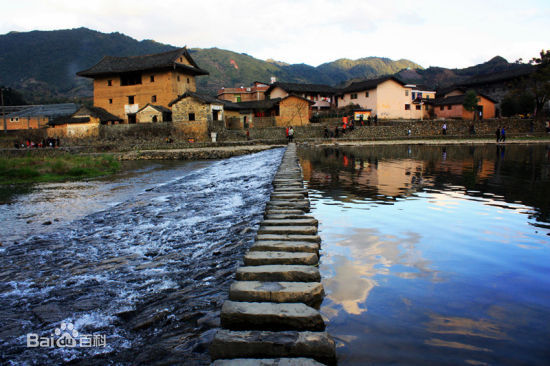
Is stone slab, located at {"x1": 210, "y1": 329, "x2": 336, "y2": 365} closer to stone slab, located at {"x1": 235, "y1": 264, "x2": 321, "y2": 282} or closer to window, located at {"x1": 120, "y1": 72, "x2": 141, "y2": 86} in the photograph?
stone slab, located at {"x1": 235, "y1": 264, "x2": 321, "y2": 282}

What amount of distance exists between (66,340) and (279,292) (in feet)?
6.39

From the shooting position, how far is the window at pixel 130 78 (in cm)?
4825

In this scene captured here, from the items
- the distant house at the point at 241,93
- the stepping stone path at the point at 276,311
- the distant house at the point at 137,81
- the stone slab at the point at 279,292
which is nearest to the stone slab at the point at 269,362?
the stepping stone path at the point at 276,311

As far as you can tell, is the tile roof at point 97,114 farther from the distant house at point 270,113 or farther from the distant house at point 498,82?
the distant house at point 498,82

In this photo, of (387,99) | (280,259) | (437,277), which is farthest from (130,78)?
(437,277)

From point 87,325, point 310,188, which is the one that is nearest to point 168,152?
point 310,188

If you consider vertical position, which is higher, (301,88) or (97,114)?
(301,88)

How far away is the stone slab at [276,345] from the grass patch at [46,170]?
1867 centimetres

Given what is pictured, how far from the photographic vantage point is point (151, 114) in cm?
4419

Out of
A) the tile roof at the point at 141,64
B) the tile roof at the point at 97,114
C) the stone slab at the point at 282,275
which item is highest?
the tile roof at the point at 141,64

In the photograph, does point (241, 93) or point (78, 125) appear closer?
point (78, 125)

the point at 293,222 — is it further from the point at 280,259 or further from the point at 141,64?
the point at 141,64

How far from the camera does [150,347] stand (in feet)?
9.18

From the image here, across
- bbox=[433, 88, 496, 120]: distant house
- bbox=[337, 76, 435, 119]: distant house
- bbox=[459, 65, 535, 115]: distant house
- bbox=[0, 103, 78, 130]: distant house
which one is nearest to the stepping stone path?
bbox=[337, 76, 435, 119]: distant house
